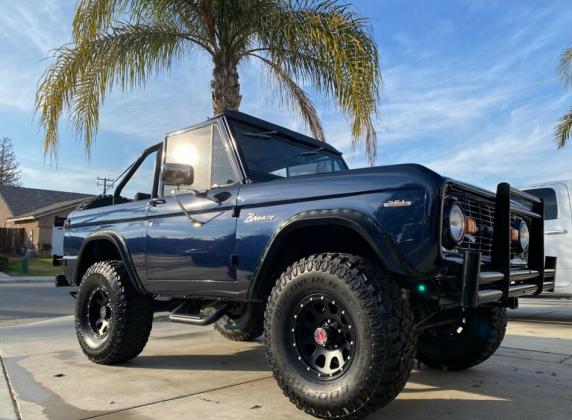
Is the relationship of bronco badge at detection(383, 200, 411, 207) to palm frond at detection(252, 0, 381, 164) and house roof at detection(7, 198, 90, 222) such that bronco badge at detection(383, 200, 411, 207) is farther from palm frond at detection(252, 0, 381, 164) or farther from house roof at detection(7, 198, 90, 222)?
house roof at detection(7, 198, 90, 222)

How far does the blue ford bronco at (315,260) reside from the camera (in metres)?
3.01

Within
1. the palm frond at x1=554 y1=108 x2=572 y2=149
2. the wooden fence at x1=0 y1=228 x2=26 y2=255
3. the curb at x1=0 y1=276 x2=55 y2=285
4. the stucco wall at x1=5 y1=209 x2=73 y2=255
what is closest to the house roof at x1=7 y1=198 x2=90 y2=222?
the stucco wall at x1=5 y1=209 x2=73 y2=255

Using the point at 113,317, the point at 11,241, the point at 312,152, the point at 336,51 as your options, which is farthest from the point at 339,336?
the point at 11,241

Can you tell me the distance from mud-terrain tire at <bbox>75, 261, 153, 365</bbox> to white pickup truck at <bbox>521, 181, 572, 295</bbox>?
611 cm

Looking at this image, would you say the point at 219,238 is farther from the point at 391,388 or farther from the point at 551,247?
the point at 551,247

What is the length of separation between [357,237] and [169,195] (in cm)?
194

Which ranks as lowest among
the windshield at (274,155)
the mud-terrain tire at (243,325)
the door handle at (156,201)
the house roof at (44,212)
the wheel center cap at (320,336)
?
the mud-terrain tire at (243,325)

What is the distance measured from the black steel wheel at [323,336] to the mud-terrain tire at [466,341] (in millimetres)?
1502

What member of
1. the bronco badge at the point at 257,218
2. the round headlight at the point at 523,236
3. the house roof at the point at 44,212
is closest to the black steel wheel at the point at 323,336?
the bronco badge at the point at 257,218

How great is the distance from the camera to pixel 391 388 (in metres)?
2.98

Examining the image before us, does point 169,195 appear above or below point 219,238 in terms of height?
above

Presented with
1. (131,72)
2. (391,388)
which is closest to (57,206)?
(131,72)

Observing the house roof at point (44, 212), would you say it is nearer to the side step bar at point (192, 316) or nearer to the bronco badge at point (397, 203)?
the side step bar at point (192, 316)

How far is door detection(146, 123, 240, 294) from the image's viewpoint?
3.94 meters
